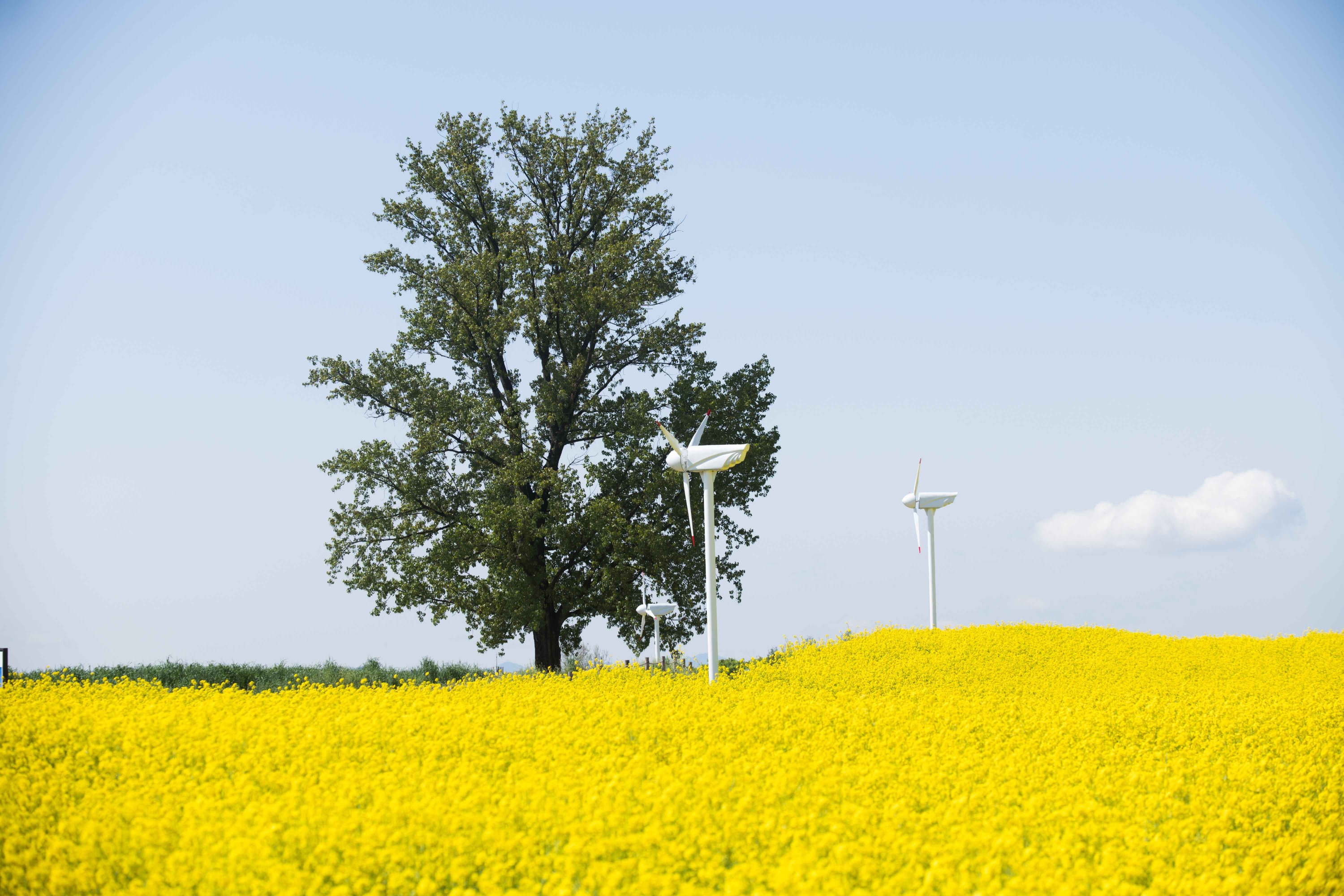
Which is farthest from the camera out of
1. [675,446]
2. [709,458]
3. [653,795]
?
[675,446]

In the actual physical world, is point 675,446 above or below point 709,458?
above

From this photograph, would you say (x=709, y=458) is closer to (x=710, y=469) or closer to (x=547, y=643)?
(x=710, y=469)

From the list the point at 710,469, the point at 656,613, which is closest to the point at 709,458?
the point at 710,469

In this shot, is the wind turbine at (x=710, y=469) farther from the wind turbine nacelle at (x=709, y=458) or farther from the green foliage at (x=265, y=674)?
the green foliage at (x=265, y=674)

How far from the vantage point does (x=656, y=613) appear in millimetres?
22281

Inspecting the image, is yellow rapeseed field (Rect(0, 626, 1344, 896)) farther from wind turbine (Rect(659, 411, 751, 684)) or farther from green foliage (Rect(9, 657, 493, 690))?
green foliage (Rect(9, 657, 493, 690))

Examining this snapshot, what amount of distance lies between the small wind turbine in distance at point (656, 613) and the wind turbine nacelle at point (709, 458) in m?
6.15

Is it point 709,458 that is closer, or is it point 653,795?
point 653,795

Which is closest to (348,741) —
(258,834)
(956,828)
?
(258,834)

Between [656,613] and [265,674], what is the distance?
920cm

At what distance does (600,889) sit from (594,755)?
311cm

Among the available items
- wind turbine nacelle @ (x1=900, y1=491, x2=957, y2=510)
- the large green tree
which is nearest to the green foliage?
the large green tree

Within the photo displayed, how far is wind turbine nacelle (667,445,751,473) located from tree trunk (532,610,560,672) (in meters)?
7.87

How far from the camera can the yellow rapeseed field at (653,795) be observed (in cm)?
557
